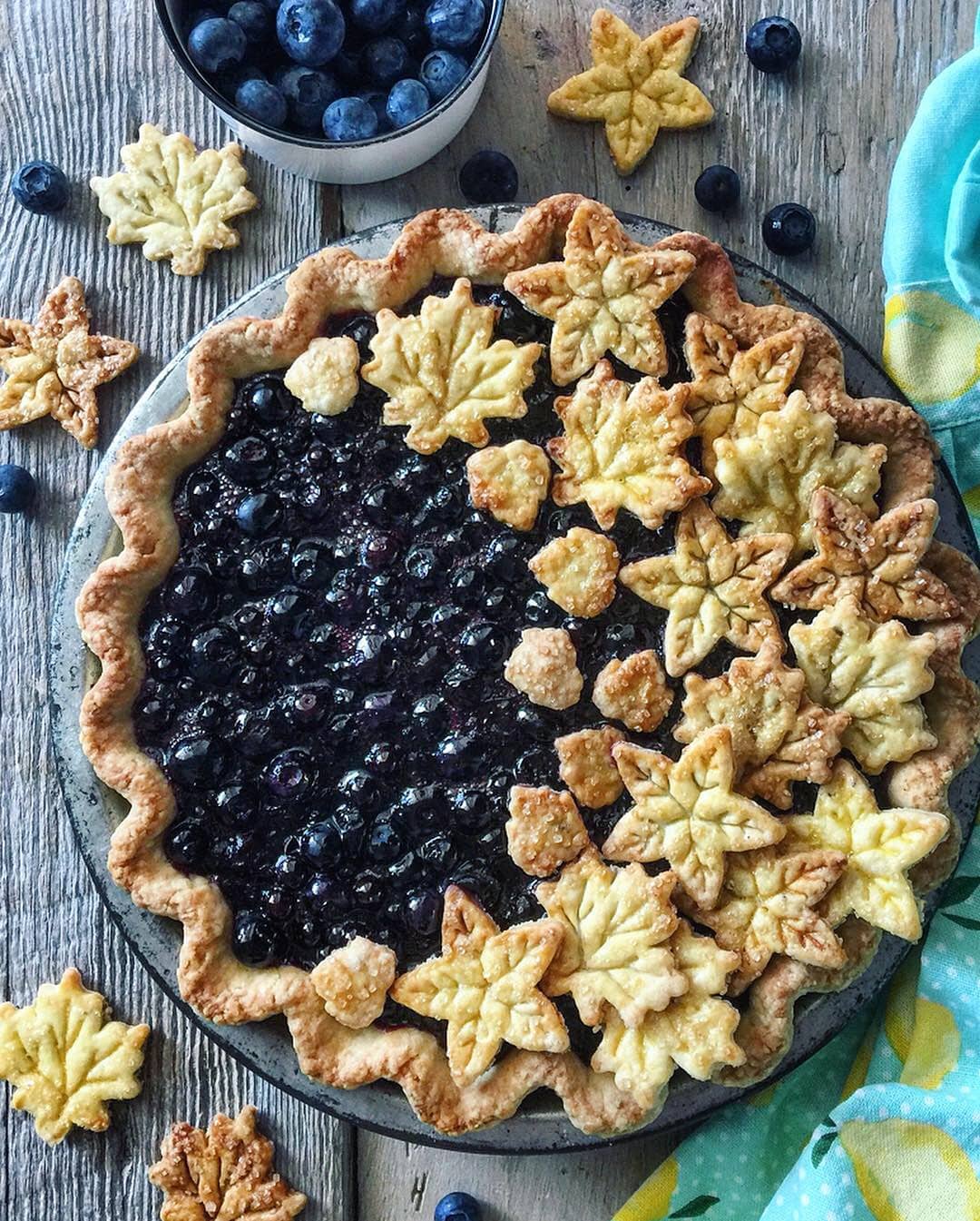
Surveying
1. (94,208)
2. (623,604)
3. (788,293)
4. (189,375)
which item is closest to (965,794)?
(623,604)

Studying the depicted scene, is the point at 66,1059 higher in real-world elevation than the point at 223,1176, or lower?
higher

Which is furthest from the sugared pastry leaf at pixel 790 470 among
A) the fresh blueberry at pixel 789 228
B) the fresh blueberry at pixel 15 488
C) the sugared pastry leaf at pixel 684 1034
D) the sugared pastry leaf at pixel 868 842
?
the fresh blueberry at pixel 15 488

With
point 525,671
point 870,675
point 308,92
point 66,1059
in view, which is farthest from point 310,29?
point 66,1059

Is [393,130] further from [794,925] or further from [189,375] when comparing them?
[794,925]

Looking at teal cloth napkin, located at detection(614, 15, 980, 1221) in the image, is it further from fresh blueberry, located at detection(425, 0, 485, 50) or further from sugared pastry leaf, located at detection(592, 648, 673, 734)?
fresh blueberry, located at detection(425, 0, 485, 50)

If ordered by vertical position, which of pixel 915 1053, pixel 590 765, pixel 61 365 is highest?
pixel 61 365

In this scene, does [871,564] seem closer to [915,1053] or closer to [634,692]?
[634,692]

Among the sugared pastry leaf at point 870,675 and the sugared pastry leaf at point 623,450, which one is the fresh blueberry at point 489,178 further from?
the sugared pastry leaf at point 870,675
